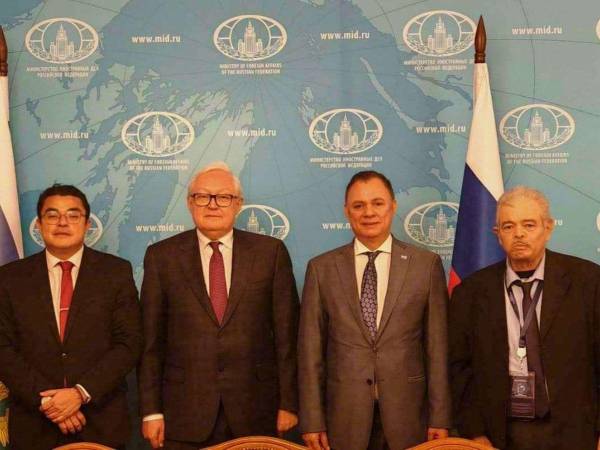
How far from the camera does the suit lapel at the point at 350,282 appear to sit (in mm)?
3041

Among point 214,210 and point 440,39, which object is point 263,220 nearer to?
point 214,210

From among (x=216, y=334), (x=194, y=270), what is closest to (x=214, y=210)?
(x=194, y=270)

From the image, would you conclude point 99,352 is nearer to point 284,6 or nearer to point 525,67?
point 284,6

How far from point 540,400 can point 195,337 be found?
146 centimetres

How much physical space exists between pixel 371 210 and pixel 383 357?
0.63 metres

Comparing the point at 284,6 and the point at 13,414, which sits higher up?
the point at 284,6

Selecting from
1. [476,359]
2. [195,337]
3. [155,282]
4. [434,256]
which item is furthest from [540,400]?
[155,282]

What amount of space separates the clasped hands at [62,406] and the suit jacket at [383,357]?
0.96 metres

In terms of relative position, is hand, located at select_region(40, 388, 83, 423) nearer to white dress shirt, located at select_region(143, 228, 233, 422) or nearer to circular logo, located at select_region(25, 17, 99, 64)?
white dress shirt, located at select_region(143, 228, 233, 422)

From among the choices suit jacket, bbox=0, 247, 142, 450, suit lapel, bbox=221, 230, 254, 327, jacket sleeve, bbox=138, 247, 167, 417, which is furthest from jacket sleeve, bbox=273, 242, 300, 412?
suit jacket, bbox=0, 247, 142, 450

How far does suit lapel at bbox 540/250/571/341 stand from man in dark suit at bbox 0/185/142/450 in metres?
1.72

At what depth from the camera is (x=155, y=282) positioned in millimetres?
3217

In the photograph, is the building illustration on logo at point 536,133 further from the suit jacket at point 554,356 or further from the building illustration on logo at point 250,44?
the building illustration on logo at point 250,44

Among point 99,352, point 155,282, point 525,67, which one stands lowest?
point 99,352
